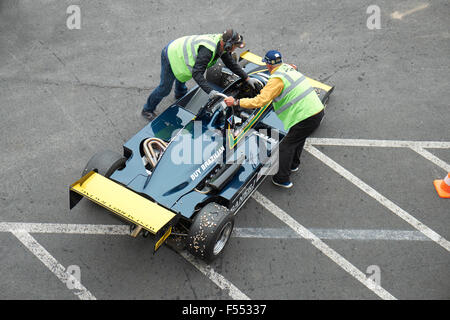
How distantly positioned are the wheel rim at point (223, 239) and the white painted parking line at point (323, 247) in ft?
A: 2.92

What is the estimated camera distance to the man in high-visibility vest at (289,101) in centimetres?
508

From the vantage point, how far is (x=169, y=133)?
5590mm

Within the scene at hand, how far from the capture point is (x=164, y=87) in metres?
6.32

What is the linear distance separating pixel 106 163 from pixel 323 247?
3.00 meters

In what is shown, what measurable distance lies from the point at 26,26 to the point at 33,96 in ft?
7.47

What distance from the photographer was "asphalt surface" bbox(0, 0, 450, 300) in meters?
5.00

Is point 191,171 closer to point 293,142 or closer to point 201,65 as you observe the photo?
point 293,142

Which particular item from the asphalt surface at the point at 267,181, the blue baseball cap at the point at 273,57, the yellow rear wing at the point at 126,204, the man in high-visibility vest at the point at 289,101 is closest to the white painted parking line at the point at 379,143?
the asphalt surface at the point at 267,181

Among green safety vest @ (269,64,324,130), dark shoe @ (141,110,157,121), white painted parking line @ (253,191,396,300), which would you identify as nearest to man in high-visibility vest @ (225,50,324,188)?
green safety vest @ (269,64,324,130)

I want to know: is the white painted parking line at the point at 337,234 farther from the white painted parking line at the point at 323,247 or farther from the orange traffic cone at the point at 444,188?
the orange traffic cone at the point at 444,188

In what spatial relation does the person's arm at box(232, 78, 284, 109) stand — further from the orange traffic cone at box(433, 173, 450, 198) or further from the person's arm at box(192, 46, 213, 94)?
the orange traffic cone at box(433, 173, 450, 198)

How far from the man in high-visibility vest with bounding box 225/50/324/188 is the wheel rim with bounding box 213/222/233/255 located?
1.28 metres
